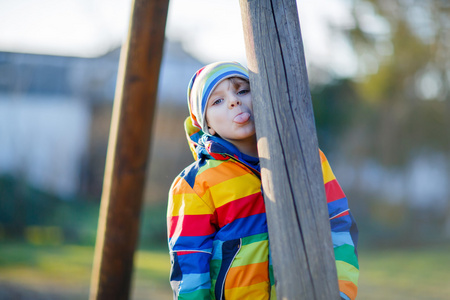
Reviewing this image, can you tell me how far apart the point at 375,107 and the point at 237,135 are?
929cm

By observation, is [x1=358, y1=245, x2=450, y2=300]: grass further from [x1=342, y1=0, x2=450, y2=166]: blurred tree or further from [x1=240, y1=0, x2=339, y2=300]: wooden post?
[x1=240, y1=0, x2=339, y2=300]: wooden post

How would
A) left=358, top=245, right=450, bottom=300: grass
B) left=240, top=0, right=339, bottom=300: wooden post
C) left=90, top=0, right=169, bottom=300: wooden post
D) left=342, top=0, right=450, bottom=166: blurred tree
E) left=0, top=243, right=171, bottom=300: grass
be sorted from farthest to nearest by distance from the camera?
1. left=342, top=0, right=450, bottom=166: blurred tree
2. left=358, top=245, right=450, bottom=300: grass
3. left=0, top=243, right=171, bottom=300: grass
4. left=90, top=0, right=169, bottom=300: wooden post
5. left=240, top=0, right=339, bottom=300: wooden post

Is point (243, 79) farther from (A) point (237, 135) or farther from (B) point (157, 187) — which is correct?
(B) point (157, 187)

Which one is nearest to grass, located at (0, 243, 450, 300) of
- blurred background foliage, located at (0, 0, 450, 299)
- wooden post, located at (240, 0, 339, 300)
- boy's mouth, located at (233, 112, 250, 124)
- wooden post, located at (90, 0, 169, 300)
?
blurred background foliage, located at (0, 0, 450, 299)

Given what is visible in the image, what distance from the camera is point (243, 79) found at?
5.57 ft

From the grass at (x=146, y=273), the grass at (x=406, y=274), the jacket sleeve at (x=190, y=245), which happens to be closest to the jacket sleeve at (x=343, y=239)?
the jacket sleeve at (x=190, y=245)

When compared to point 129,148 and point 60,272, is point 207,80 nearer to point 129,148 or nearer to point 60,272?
point 129,148

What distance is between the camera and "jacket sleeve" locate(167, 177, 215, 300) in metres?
1.53

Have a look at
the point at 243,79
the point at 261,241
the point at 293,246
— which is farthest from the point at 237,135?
the point at 293,246

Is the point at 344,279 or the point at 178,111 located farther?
the point at 178,111

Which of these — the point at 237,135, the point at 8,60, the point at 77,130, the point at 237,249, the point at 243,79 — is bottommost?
the point at 237,249

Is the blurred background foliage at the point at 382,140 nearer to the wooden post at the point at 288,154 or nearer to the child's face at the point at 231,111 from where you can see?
the child's face at the point at 231,111

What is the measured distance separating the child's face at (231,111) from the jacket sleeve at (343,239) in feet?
1.05

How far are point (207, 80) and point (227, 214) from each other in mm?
475
